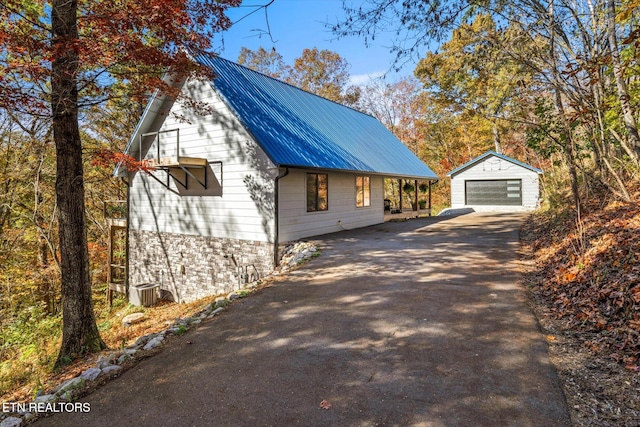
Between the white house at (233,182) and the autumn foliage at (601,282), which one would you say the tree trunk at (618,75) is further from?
the white house at (233,182)

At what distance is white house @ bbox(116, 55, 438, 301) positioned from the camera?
1024cm

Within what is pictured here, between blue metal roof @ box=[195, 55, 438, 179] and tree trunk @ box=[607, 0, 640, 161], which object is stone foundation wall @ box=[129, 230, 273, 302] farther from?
tree trunk @ box=[607, 0, 640, 161]

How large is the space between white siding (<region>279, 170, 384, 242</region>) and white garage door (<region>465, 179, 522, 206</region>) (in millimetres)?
9688

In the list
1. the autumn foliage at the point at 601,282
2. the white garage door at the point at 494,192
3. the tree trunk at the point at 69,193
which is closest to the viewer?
the autumn foliage at the point at 601,282

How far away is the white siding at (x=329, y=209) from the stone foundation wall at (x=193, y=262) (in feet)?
3.75

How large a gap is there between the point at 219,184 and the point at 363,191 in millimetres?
6210

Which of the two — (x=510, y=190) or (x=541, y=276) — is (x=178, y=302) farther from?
(x=510, y=190)

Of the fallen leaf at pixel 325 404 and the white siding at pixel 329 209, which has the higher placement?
the white siding at pixel 329 209

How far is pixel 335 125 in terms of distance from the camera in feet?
49.0

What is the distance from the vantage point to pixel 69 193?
5.66 m

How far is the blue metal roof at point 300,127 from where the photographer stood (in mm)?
10359

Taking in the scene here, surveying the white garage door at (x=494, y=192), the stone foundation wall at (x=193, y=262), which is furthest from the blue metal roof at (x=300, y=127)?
the white garage door at (x=494, y=192)

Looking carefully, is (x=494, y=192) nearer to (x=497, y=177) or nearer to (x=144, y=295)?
(x=497, y=177)
